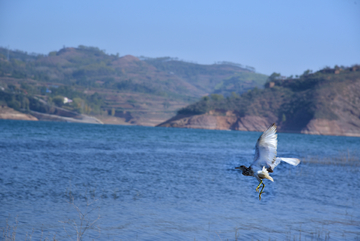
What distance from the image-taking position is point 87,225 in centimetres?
1248

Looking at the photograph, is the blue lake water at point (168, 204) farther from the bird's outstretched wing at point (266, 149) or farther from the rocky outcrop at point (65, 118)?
the rocky outcrop at point (65, 118)

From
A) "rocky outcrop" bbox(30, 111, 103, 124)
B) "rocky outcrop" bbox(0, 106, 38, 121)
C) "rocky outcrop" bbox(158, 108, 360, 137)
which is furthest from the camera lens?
"rocky outcrop" bbox(30, 111, 103, 124)

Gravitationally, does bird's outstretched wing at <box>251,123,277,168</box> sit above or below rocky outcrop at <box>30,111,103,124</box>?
above

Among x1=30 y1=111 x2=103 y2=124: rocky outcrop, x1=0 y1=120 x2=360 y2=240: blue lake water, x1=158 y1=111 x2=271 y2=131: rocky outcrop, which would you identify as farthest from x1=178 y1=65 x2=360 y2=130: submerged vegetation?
x1=0 y1=120 x2=360 y2=240: blue lake water

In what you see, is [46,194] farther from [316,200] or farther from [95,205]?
[316,200]

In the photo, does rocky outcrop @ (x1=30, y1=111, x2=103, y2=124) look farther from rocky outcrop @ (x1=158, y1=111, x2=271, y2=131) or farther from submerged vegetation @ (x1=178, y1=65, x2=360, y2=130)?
submerged vegetation @ (x1=178, y1=65, x2=360, y2=130)

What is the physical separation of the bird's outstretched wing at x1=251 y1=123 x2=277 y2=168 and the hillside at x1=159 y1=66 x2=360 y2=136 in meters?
138

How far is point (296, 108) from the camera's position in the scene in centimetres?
15212

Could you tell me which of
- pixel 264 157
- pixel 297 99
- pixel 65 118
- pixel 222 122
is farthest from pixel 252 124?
pixel 264 157

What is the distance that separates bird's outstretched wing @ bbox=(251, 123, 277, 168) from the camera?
7554mm

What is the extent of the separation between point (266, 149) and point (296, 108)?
15181cm

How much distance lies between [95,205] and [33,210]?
2.42 m

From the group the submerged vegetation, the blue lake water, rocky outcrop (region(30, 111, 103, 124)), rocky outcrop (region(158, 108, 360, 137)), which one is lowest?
rocky outcrop (region(30, 111, 103, 124))

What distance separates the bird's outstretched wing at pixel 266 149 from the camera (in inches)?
297
